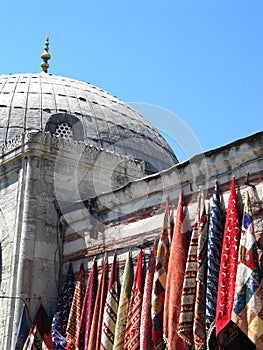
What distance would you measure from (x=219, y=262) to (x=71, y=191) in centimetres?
421

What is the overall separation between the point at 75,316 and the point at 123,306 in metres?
1.14

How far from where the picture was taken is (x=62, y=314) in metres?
9.16

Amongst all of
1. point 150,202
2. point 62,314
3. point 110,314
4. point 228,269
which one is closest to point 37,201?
point 62,314

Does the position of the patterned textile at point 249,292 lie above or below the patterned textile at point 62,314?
below

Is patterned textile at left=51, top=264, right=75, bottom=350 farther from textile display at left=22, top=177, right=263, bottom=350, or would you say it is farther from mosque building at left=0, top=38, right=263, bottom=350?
mosque building at left=0, top=38, right=263, bottom=350

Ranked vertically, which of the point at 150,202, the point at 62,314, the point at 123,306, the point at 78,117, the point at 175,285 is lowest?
the point at 175,285

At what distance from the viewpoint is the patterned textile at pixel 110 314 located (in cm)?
805

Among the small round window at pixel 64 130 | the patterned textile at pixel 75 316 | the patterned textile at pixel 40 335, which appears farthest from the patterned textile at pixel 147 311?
the small round window at pixel 64 130

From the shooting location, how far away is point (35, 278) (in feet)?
31.3

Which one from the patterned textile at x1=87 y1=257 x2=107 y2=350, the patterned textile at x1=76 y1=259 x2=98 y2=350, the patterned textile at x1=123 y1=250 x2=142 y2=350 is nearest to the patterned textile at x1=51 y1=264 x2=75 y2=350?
the patterned textile at x1=76 y1=259 x2=98 y2=350

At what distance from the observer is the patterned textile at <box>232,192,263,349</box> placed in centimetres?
605

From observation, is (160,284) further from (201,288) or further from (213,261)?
(213,261)

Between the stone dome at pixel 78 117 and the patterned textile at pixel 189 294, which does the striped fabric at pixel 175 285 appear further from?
the stone dome at pixel 78 117

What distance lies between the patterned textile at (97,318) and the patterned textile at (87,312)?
139 mm
